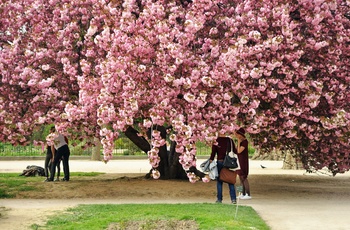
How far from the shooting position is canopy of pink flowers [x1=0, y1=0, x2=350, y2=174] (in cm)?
1548

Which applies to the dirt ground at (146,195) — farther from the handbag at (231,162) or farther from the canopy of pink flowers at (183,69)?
the canopy of pink flowers at (183,69)

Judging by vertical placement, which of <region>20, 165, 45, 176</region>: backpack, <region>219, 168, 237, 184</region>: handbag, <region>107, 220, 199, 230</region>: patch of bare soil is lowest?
<region>107, 220, 199, 230</region>: patch of bare soil

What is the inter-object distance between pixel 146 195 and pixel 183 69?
4.34 metres

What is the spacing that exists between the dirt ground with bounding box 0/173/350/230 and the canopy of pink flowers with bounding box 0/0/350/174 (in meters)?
1.76

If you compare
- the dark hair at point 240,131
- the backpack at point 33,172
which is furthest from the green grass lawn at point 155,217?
the backpack at point 33,172

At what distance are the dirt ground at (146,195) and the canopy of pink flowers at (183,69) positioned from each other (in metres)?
1.76

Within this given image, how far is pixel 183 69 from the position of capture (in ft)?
51.3

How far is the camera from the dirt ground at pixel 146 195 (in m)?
14.2

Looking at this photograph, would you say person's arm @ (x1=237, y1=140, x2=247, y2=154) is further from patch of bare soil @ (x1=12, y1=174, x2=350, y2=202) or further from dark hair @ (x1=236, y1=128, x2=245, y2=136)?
patch of bare soil @ (x1=12, y1=174, x2=350, y2=202)

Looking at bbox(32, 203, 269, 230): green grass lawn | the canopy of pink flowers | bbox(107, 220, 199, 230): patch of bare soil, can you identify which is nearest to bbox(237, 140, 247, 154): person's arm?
the canopy of pink flowers

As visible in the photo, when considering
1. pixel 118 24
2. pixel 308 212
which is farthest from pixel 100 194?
pixel 308 212

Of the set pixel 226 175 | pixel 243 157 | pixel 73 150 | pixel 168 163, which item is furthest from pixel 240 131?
pixel 73 150

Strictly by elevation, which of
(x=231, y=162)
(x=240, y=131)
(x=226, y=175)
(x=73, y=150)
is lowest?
(x=226, y=175)

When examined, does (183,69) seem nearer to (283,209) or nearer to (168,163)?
(283,209)
